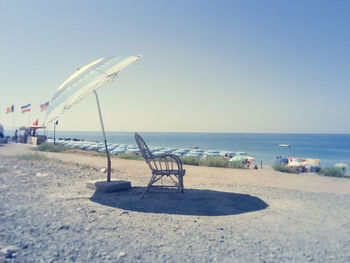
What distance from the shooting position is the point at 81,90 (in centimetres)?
400

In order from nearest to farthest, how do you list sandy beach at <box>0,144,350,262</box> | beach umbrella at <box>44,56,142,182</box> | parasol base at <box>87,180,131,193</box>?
sandy beach at <box>0,144,350,262</box>, beach umbrella at <box>44,56,142,182</box>, parasol base at <box>87,180,131,193</box>

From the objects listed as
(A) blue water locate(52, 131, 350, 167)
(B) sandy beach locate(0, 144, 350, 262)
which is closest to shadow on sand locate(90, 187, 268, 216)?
(B) sandy beach locate(0, 144, 350, 262)

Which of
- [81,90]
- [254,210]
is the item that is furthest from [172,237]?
[81,90]

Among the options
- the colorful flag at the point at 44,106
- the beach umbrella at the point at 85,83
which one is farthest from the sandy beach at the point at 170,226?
the colorful flag at the point at 44,106

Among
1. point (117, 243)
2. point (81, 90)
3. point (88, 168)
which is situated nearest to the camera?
point (117, 243)

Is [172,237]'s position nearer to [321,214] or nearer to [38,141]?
[321,214]

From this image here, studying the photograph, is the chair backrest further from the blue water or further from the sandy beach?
the blue water

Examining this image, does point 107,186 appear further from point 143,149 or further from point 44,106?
point 44,106

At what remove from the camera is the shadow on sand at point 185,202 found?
338 centimetres

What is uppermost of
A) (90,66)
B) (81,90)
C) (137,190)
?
(90,66)

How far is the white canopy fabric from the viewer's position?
12.9 feet

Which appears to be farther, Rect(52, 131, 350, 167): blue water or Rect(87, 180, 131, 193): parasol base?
Rect(52, 131, 350, 167): blue water

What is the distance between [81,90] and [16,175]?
103 inches

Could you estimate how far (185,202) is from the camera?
12.4 ft
